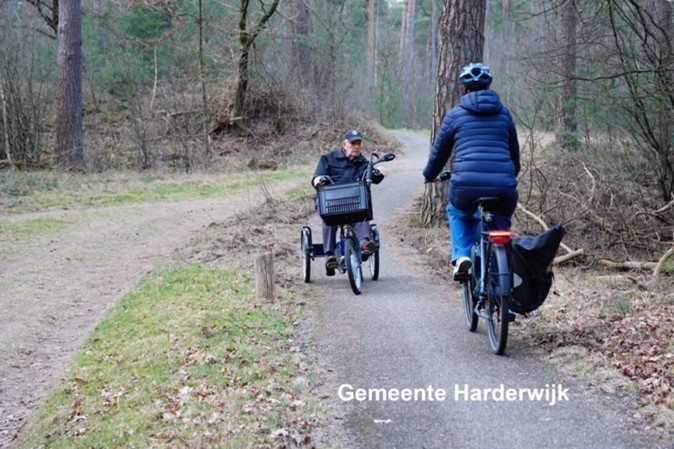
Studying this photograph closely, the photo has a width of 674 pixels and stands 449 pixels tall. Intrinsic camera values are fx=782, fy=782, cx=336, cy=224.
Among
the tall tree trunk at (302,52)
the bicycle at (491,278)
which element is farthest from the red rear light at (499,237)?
the tall tree trunk at (302,52)

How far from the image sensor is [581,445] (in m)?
4.84

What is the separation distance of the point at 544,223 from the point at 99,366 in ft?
21.8

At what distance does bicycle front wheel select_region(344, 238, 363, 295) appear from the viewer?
927 cm

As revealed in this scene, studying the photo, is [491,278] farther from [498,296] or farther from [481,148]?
[481,148]

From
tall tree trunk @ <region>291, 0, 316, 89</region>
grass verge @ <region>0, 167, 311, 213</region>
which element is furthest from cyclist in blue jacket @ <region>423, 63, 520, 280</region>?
tall tree trunk @ <region>291, 0, 316, 89</region>

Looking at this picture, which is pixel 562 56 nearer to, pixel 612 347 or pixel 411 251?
pixel 411 251

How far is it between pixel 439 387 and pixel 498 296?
2.99ft

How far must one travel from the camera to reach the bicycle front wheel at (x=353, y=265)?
30.4 feet

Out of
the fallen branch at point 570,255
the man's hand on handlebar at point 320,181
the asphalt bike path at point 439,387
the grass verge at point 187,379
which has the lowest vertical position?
the grass verge at point 187,379

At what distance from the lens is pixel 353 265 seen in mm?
9336

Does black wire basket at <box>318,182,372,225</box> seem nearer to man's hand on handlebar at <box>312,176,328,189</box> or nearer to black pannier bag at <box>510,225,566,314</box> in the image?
man's hand on handlebar at <box>312,176,328,189</box>

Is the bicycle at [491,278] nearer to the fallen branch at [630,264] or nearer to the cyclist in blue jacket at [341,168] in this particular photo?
the cyclist in blue jacket at [341,168]

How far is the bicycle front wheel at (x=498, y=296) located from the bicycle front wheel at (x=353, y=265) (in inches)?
106

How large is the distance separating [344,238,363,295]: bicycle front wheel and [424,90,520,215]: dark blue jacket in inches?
105
